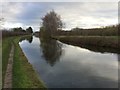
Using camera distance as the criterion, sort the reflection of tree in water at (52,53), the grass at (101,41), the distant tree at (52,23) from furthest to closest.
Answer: the distant tree at (52,23) < the grass at (101,41) < the reflection of tree in water at (52,53)

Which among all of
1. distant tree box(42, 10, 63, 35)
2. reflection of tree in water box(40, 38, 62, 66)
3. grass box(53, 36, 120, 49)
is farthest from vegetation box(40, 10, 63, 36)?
reflection of tree in water box(40, 38, 62, 66)

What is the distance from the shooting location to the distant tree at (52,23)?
71.3 meters

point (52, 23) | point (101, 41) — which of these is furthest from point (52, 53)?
point (52, 23)

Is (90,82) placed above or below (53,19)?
below

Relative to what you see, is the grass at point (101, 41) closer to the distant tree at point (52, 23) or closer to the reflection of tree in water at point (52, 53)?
the reflection of tree in water at point (52, 53)

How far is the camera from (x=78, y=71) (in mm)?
15367

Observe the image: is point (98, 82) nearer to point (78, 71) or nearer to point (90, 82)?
point (90, 82)

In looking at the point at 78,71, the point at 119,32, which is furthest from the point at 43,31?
the point at 78,71

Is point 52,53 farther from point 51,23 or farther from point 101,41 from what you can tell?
point 51,23

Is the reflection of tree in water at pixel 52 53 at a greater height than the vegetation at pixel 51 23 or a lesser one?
lesser

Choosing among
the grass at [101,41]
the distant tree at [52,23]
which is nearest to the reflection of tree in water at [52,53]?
the grass at [101,41]

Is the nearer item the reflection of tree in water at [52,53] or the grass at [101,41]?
the reflection of tree in water at [52,53]

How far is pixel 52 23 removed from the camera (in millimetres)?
71375

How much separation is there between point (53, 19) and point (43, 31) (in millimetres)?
5672
